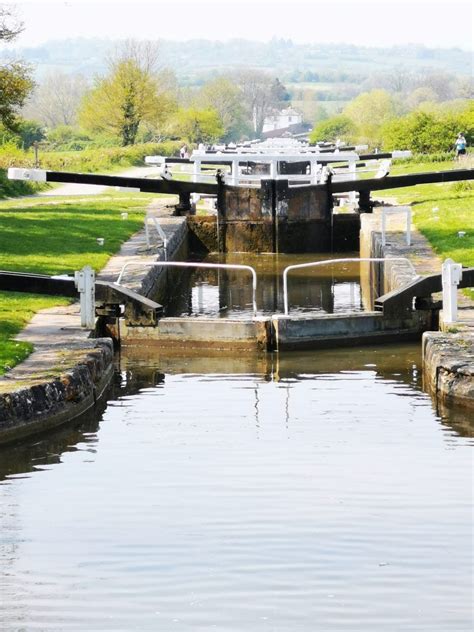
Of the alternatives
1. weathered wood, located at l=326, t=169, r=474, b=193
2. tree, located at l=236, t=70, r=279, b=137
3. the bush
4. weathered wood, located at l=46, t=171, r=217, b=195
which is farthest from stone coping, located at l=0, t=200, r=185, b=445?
tree, located at l=236, t=70, r=279, b=137

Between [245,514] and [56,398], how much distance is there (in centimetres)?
327

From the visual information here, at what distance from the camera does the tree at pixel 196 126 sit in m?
86.3

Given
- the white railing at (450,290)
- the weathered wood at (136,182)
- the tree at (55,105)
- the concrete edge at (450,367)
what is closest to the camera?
the concrete edge at (450,367)

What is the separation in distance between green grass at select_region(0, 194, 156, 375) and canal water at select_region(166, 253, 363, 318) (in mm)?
1293

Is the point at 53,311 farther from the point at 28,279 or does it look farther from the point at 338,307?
the point at 338,307

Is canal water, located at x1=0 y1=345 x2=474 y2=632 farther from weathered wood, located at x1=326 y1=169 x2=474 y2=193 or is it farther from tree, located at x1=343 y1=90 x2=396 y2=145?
Answer: tree, located at x1=343 y1=90 x2=396 y2=145

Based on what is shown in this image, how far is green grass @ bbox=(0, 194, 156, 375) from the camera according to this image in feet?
53.2

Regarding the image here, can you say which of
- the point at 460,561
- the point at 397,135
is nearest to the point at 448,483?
the point at 460,561

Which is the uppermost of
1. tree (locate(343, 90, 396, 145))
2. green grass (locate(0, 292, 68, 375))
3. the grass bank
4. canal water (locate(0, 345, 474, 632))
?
tree (locate(343, 90, 396, 145))

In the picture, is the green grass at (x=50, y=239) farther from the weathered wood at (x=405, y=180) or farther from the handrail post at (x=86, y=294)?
the weathered wood at (x=405, y=180)

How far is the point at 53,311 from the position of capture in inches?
664

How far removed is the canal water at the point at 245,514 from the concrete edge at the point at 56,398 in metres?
0.19

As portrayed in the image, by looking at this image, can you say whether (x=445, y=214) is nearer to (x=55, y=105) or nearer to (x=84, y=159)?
(x=84, y=159)

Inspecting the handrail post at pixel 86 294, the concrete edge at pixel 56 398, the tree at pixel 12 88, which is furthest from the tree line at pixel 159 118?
the concrete edge at pixel 56 398
